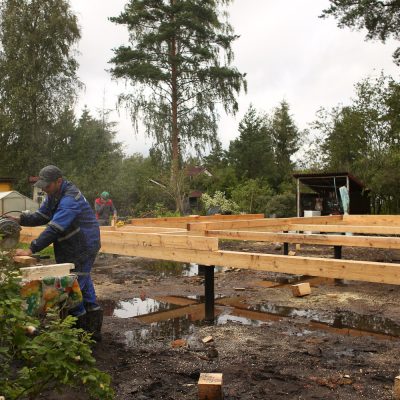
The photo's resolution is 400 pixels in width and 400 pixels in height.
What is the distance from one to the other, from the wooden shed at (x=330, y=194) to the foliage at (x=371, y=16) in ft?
16.7

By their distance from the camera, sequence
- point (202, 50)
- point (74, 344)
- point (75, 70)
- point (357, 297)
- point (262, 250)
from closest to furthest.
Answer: point (74, 344), point (357, 297), point (262, 250), point (202, 50), point (75, 70)

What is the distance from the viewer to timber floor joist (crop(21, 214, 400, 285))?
4938mm

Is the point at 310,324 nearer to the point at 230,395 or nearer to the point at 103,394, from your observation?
the point at 230,395

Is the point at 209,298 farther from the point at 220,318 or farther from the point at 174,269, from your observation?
the point at 174,269

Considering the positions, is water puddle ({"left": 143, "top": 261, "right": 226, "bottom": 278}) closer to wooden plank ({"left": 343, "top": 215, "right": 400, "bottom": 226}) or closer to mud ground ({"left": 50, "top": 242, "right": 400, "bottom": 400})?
mud ground ({"left": 50, "top": 242, "right": 400, "bottom": 400})

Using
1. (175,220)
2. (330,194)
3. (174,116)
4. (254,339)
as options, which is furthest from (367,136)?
(254,339)

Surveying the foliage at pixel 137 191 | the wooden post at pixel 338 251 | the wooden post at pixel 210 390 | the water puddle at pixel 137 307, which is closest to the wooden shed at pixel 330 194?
the foliage at pixel 137 191

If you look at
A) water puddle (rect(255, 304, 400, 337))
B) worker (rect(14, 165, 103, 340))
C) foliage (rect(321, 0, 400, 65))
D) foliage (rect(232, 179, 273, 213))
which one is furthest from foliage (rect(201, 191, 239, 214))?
worker (rect(14, 165, 103, 340))

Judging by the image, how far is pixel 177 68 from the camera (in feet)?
81.4

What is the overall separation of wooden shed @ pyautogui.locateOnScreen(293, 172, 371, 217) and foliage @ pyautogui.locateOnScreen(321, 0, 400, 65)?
5.09 meters

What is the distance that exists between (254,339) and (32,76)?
26205 millimetres

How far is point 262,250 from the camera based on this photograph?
483 inches

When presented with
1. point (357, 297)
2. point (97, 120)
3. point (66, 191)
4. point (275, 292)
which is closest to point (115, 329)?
point (66, 191)

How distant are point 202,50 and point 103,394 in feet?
77.4
